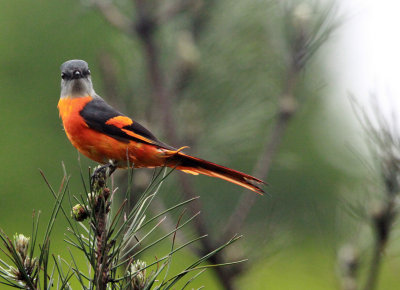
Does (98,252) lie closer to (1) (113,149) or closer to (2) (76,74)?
(1) (113,149)

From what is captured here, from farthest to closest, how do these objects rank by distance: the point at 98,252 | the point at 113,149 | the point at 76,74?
the point at 76,74, the point at 113,149, the point at 98,252

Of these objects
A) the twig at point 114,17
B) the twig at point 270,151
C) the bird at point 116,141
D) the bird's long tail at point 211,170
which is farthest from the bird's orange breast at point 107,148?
the twig at point 114,17

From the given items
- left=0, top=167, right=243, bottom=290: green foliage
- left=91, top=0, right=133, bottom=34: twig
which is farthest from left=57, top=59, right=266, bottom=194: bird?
left=0, top=167, right=243, bottom=290: green foliage

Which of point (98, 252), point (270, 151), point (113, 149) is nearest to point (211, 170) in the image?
point (270, 151)

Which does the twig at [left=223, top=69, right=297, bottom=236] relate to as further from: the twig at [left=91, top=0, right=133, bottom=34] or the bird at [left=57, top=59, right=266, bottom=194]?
the twig at [left=91, top=0, right=133, bottom=34]

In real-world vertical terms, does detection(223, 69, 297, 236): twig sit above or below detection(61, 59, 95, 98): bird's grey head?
below

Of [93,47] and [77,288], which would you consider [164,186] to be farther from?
[93,47]

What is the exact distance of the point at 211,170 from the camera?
120 inches

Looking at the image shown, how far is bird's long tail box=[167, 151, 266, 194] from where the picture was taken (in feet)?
9.11

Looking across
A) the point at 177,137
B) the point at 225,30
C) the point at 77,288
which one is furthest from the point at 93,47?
the point at 177,137

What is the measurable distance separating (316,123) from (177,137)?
271 inches

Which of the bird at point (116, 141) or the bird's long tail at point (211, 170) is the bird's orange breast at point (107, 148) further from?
the bird's long tail at point (211, 170)

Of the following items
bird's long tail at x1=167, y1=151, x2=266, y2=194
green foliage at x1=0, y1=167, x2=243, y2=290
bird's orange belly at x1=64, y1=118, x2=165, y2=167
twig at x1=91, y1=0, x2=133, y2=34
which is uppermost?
twig at x1=91, y1=0, x2=133, y2=34

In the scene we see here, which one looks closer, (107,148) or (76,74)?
(107,148)
